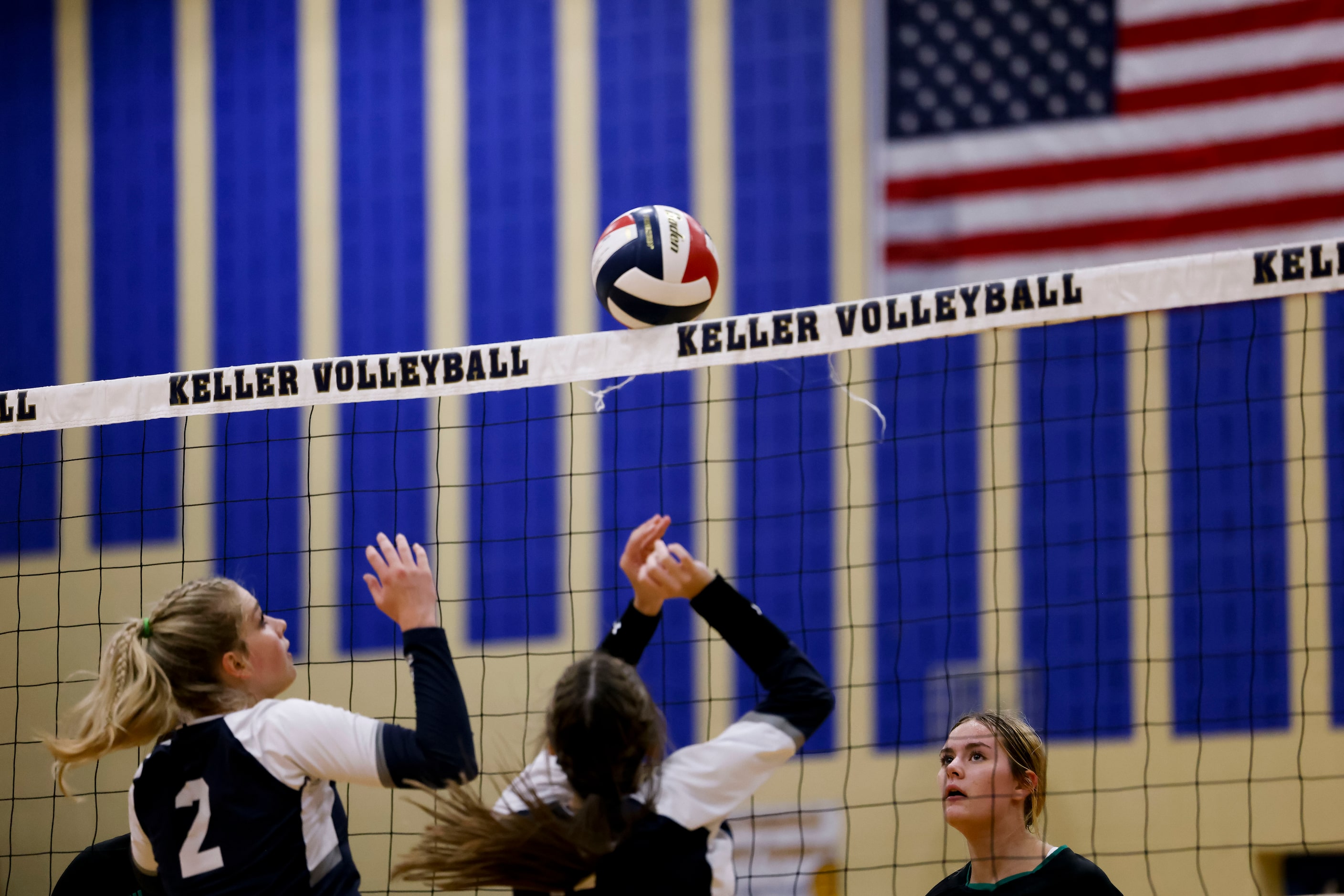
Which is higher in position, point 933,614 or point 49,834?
point 933,614

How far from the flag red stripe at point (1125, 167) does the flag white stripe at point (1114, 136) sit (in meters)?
0.03

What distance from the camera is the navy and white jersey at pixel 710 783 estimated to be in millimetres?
2521

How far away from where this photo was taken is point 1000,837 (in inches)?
148

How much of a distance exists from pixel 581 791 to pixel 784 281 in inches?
224

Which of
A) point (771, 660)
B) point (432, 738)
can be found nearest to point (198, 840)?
point (432, 738)

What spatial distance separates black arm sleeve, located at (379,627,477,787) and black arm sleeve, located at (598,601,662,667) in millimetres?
321

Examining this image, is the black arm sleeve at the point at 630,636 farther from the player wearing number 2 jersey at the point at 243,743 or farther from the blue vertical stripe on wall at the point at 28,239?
the blue vertical stripe on wall at the point at 28,239

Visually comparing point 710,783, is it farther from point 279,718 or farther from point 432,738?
point 279,718

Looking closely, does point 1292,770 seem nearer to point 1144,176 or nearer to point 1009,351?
point 1009,351

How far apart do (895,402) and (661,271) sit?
335cm

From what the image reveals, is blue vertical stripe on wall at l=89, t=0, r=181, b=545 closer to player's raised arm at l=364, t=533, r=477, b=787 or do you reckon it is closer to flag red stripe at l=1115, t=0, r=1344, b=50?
flag red stripe at l=1115, t=0, r=1344, b=50

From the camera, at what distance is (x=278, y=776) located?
2.90m

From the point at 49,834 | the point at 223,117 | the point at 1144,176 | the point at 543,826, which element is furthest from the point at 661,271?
the point at 49,834

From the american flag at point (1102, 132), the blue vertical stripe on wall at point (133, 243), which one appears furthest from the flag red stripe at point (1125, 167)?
the blue vertical stripe on wall at point (133, 243)
